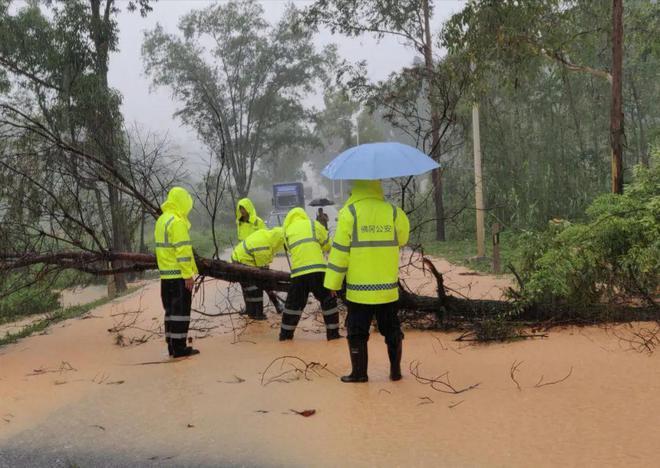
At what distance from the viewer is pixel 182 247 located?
5.65 metres

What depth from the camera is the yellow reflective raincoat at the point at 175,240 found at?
5.66 metres

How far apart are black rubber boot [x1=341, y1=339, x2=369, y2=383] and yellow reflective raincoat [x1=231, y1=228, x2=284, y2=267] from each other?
2.65 meters

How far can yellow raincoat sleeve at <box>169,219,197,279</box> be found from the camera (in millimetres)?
5648

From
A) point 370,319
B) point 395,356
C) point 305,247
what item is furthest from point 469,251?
point 370,319

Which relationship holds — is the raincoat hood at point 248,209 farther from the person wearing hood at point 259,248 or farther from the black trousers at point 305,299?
the black trousers at point 305,299

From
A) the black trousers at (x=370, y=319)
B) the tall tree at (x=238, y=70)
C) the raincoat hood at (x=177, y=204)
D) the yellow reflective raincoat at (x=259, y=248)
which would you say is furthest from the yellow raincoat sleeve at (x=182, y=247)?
the tall tree at (x=238, y=70)

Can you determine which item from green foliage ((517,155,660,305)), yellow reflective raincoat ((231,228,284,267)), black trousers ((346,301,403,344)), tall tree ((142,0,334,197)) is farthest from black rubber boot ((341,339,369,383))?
tall tree ((142,0,334,197))

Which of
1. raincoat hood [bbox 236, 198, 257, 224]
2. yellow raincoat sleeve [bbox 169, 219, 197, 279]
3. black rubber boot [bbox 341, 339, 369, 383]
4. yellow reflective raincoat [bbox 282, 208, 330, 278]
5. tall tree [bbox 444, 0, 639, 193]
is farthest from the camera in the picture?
tall tree [bbox 444, 0, 639, 193]

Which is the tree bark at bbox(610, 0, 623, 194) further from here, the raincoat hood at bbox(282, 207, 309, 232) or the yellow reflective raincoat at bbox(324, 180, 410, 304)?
the yellow reflective raincoat at bbox(324, 180, 410, 304)

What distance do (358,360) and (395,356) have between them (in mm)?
288

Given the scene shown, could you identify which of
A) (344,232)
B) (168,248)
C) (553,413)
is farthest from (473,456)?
(168,248)

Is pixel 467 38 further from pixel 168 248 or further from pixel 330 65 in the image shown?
pixel 330 65

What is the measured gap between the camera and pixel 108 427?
4004 millimetres

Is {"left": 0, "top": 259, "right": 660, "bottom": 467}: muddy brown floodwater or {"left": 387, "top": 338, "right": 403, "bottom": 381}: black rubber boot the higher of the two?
{"left": 387, "top": 338, "right": 403, "bottom": 381}: black rubber boot
